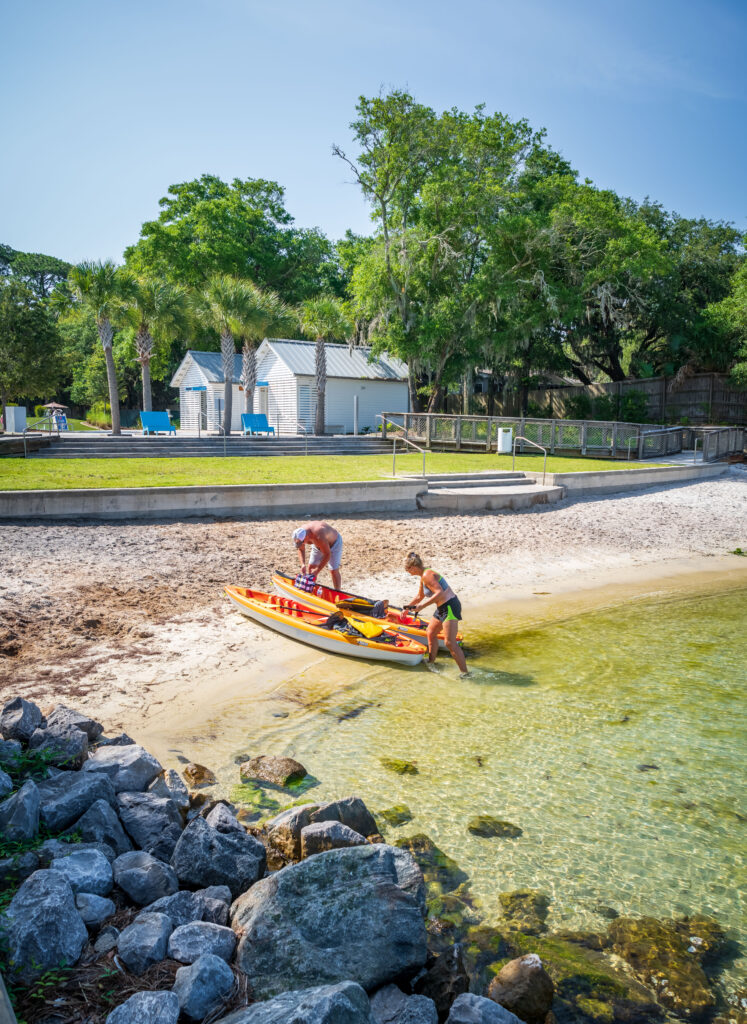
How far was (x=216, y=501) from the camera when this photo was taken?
14.0 metres

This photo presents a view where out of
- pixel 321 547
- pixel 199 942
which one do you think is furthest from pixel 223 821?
pixel 321 547

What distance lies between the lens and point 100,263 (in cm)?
2719

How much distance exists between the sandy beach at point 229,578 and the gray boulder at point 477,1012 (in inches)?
166

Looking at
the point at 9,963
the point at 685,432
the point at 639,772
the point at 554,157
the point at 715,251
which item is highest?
the point at 554,157

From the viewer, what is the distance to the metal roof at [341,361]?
34281 mm

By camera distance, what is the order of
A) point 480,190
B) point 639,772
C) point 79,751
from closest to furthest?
1. point 79,751
2. point 639,772
3. point 480,190

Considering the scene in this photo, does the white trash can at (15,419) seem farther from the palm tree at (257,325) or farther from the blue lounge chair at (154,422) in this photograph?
the palm tree at (257,325)

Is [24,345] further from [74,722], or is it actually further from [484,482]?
[74,722]

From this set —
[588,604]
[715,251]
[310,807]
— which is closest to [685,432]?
[715,251]

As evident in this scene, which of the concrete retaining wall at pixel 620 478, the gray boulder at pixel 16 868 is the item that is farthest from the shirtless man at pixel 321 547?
the concrete retaining wall at pixel 620 478

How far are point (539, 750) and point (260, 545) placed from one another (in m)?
7.28

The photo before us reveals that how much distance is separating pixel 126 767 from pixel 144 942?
1.77 meters

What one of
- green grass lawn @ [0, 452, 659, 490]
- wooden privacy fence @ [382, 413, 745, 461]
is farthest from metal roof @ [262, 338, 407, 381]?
green grass lawn @ [0, 452, 659, 490]

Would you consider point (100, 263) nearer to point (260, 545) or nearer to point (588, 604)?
point (260, 545)
